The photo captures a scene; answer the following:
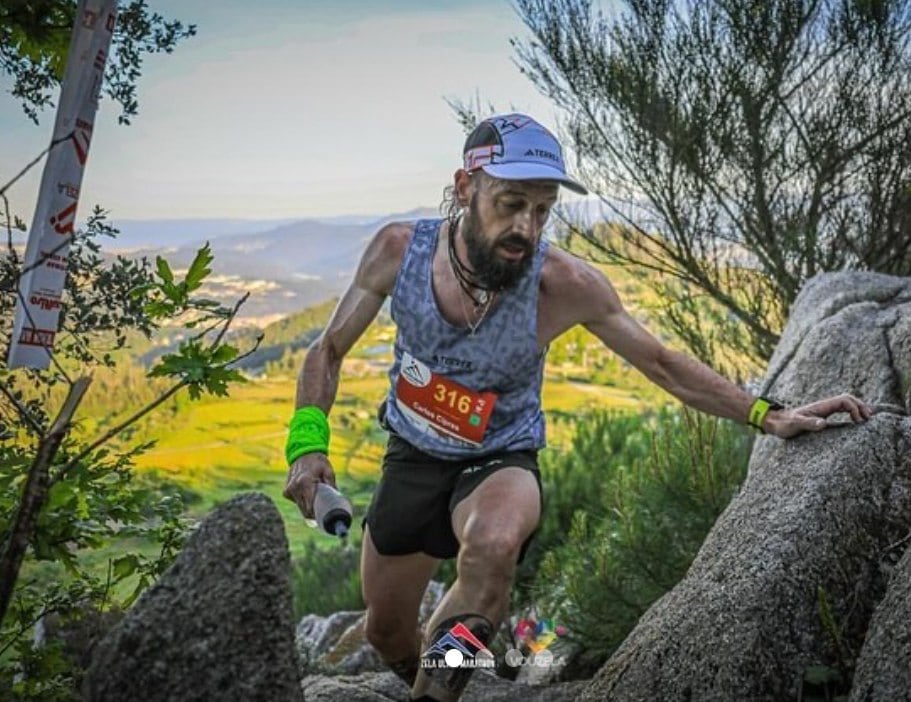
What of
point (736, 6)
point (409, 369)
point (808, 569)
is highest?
point (736, 6)

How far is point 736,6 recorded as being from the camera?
8750 mm

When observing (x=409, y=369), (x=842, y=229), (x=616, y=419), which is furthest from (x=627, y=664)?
(x=616, y=419)

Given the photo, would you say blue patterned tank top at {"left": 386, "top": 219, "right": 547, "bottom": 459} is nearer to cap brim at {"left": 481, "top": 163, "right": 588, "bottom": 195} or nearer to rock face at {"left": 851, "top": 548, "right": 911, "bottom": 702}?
cap brim at {"left": 481, "top": 163, "right": 588, "bottom": 195}

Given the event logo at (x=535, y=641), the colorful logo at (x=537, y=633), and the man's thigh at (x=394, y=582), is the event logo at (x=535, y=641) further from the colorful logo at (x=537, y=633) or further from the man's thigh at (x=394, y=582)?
the man's thigh at (x=394, y=582)

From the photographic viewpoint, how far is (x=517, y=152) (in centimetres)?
363

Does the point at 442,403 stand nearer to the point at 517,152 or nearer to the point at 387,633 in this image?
the point at 517,152

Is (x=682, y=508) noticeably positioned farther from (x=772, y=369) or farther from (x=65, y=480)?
(x=65, y=480)

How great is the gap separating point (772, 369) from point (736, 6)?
4101 mm

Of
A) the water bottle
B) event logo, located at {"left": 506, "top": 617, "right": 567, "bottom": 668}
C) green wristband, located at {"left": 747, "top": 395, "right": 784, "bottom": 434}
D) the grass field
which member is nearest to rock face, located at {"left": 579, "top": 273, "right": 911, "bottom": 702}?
green wristband, located at {"left": 747, "top": 395, "right": 784, "bottom": 434}

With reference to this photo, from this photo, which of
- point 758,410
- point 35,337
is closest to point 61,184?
point 35,337

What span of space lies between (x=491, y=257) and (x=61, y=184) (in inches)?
50.3

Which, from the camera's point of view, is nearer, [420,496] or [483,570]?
[483,570]

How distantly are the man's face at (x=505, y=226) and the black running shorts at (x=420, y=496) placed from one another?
0.59 meters

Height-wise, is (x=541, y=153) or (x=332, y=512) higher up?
(x=541, y=153)
